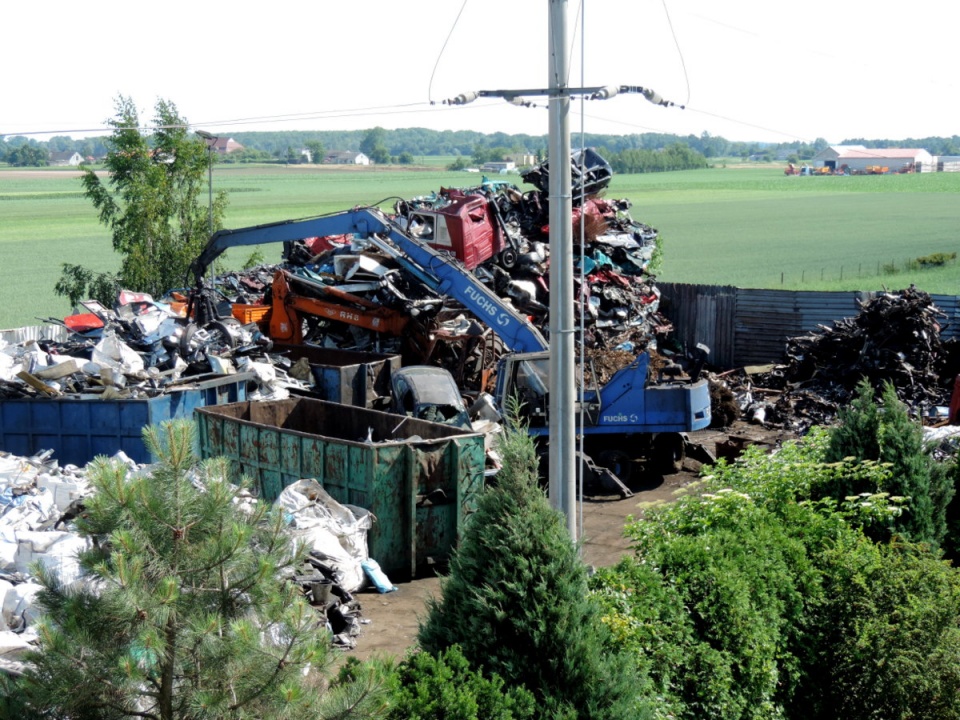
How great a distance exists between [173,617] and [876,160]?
163015mm

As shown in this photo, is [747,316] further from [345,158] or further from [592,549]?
[345,158]

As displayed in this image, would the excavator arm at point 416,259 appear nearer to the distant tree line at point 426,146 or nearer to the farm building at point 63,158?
the distant tree line at point 426,146

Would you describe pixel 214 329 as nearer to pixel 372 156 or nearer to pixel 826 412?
pixel 826 412

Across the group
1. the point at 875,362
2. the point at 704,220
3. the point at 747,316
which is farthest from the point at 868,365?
the point at 704,220

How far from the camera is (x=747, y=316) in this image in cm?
2778

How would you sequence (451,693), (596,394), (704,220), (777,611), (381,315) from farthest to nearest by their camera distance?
(704,220) < (381,315) < (596,394) < (777,611) < (451,693)

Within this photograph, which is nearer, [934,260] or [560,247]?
[560,247]

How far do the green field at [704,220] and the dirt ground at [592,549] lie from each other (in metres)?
7.28

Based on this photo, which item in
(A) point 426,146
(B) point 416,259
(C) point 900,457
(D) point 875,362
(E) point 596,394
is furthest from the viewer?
(A) point 426,146

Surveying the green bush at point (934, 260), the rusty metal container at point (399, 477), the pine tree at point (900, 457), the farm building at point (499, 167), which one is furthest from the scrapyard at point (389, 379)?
the green bush at point (934, 260)

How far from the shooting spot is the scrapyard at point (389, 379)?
12.9 meters

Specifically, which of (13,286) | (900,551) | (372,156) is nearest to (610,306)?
(900,551)

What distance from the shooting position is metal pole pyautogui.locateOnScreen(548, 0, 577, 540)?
8555 mm

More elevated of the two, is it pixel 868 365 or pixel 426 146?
pixel 426 146
